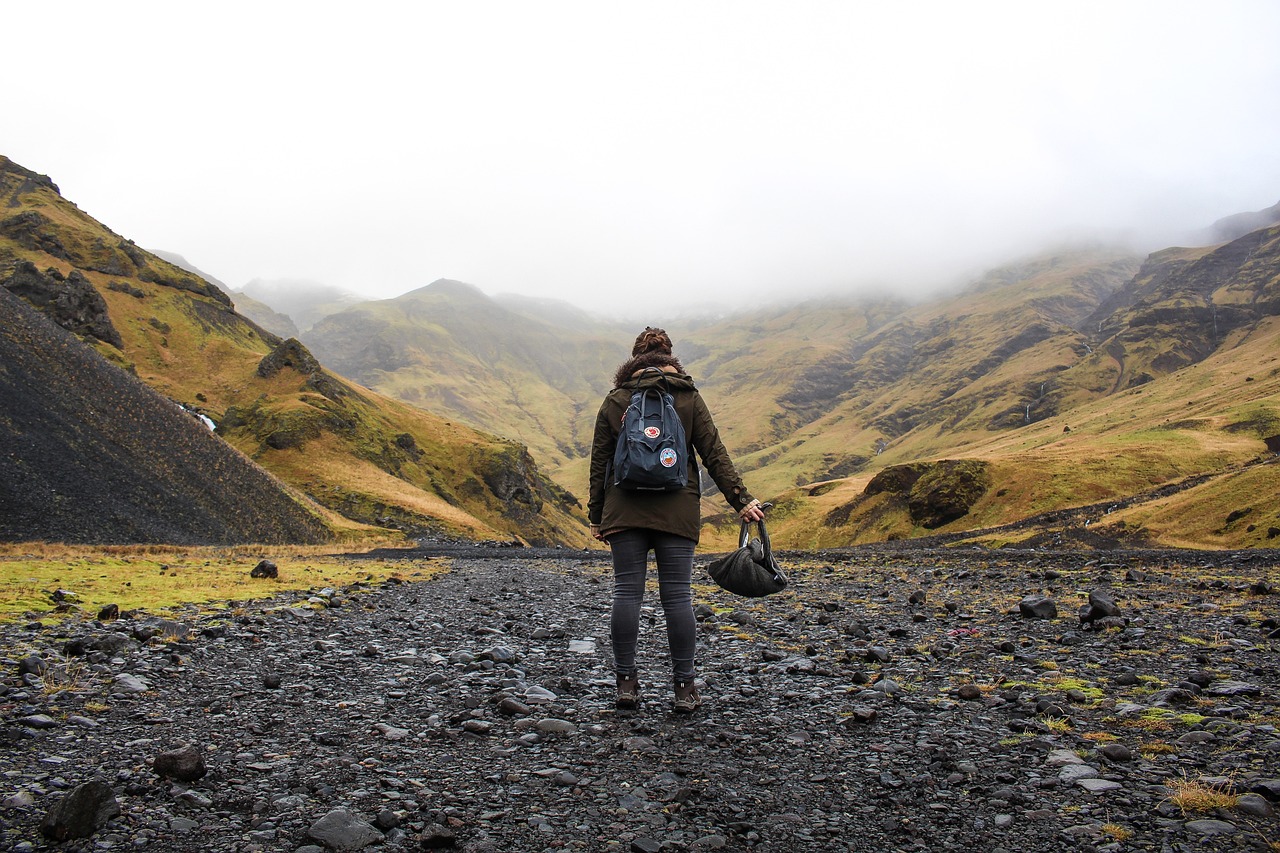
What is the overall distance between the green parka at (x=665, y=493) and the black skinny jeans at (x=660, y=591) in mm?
201

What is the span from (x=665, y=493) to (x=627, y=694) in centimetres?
229

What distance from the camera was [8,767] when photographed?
5.02 metres

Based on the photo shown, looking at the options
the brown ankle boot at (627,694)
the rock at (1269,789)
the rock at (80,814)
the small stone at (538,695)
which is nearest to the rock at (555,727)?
the brown ankle boot at (627,694)

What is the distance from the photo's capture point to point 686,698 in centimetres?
735

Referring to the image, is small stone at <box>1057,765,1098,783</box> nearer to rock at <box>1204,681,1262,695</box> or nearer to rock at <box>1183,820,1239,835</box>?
rock at <box>1183,820,1239,835</box>

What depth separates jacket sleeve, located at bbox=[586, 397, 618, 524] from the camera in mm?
7996

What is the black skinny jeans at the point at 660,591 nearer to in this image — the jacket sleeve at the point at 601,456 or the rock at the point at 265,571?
the jacket sleeve at the point at 601,456

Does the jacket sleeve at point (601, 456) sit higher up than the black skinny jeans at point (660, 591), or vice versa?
the jacket sleeve at point (601, 456)

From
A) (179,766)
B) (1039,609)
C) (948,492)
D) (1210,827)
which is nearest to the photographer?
(1210,827)

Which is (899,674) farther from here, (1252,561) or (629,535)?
(1252,561)

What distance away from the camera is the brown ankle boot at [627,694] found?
745 cm

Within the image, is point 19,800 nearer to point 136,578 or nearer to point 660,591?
point 660,591

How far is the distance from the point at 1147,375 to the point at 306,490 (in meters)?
225

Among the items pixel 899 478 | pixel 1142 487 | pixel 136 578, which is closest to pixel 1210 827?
pixel 136 578
